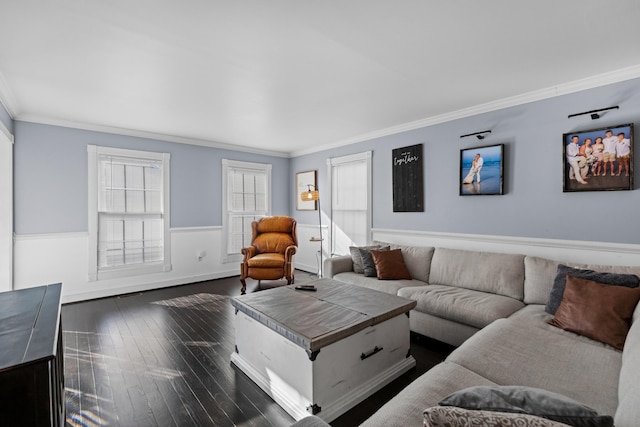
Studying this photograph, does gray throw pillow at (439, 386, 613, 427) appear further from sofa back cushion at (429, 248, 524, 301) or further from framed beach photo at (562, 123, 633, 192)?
framed beach photo at (562, 123, 633, 192)

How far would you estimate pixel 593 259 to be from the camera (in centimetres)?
286

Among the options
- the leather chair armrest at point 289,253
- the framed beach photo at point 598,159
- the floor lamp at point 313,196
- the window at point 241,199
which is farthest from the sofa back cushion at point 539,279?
the window at point 241,199

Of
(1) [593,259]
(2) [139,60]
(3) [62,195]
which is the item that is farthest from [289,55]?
(3) [62,195]

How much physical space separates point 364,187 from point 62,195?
436cm

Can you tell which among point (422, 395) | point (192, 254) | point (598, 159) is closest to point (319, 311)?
point (422, 395)

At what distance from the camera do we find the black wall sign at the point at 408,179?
4.19 meters

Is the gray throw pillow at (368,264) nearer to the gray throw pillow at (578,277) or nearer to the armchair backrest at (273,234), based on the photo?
the armchair backrest at (273,234)

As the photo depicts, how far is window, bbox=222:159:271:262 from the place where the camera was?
5.66 metres

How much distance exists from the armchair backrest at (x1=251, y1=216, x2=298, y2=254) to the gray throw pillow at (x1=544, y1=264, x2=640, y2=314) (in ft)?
11.7

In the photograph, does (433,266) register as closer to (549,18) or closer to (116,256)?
(549,18)

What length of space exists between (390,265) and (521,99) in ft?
7.62

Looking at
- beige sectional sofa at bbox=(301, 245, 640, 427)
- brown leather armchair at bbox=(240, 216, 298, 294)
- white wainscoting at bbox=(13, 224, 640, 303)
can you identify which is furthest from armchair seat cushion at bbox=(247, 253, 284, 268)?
white wainscoting at bbox=(13, 224, 640, 303)

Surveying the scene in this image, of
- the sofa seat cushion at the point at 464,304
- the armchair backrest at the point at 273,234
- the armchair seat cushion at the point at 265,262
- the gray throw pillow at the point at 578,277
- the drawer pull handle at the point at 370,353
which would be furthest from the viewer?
the armchair backrest at the point at 273,234

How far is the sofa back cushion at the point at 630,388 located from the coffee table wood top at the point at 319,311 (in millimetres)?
1237
